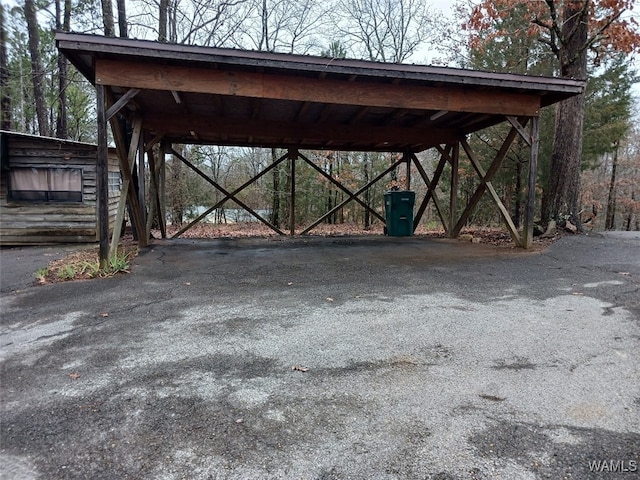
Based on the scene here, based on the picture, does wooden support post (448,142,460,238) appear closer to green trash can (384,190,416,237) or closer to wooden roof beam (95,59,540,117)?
green trash can (384,190,416,237)

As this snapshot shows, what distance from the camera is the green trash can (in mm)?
10438

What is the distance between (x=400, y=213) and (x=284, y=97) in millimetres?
5710

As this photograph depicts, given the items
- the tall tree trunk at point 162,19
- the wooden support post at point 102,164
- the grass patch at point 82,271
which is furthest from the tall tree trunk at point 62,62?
the grass patch at point 82,271

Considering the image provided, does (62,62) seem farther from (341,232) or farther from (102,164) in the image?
(341,232)

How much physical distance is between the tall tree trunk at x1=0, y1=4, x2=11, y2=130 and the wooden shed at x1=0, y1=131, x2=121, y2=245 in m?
4.79

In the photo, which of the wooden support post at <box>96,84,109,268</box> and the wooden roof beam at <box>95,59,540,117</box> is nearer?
the wooden support post at <box>96,84,109,268</box>

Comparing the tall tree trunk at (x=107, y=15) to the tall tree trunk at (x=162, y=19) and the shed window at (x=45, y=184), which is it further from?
the shed window at (x=45, y=184)

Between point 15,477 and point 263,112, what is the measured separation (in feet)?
24.3

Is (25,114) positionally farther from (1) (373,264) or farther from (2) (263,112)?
(1) (373,264)

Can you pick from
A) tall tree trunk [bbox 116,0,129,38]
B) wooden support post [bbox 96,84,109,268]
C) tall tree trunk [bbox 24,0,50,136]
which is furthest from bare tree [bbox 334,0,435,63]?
wooden support post [bbox 96,84,109,268]

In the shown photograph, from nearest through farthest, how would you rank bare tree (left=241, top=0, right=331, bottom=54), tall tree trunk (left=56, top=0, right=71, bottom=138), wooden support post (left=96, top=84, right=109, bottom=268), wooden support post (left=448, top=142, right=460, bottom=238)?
wooden support post (left=96, top=84, right=109, bottom=268)
wooden support post (left=448, top=142, right=460, bottom=238)
tall tree trunk (left=56, top=0, right=71, bottom=138)
bare tree (left=241, top=0, right=331, bottom=54)

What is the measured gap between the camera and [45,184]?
8695mm

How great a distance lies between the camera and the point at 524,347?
2.84 m

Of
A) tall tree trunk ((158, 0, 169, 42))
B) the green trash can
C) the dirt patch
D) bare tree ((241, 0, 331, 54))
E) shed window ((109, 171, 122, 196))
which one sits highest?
bare tree ((241, 0, 331, 54))
